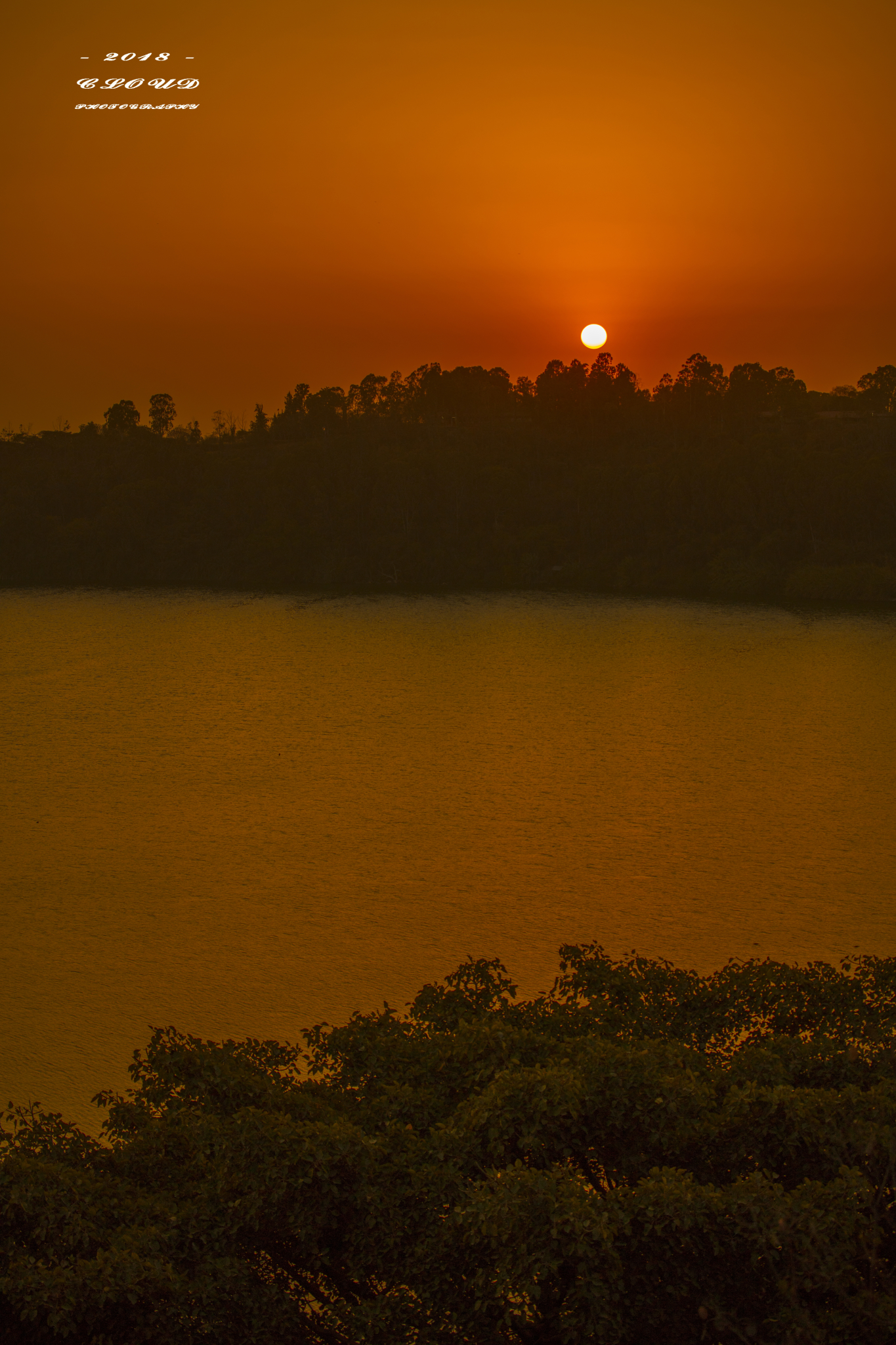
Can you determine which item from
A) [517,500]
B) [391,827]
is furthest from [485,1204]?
[517,500]

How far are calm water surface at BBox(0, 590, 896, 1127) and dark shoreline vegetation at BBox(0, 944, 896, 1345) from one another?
3581 millimetres

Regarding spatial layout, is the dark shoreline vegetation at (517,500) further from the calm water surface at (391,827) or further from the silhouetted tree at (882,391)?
the calm water surface at (391,827)

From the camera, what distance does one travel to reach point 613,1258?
13.5 feet

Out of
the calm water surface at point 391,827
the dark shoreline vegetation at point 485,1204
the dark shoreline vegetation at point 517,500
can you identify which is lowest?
the calm water surface at point 391,827

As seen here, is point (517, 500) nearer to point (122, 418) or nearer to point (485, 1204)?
point (122, 418)

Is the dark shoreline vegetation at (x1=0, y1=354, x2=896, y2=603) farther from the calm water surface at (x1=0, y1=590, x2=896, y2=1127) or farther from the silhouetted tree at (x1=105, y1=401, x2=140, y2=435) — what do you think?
the calm water surface at (x1=0, y1=590, x2=896, y2=1127)

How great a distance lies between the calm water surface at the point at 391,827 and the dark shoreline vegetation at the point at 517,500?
2833 cm

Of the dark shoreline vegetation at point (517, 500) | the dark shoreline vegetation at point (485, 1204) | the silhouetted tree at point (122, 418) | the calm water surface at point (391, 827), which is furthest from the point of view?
the silhouetted tree at point (122, 418)

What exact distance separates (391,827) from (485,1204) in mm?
11790

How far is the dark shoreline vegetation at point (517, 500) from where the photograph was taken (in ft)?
196

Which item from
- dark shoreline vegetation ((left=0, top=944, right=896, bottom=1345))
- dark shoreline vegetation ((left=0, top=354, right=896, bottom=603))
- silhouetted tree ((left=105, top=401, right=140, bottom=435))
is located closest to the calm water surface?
dark shoreline vegetation ((left=0, top=944, right=896, bottom=1345))

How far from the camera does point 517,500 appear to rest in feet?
225

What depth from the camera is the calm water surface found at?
1066cm

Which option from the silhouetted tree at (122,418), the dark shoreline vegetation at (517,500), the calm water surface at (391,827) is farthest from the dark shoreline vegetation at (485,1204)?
the silhouetted tree at (122,418)
